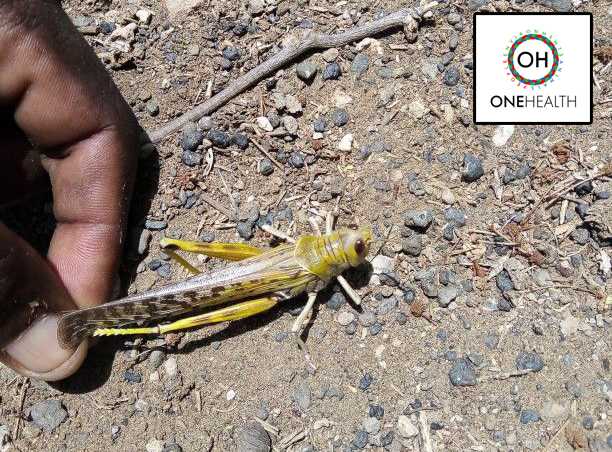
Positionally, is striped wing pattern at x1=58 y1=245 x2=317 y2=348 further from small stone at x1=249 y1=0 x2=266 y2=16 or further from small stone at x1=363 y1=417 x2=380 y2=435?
small stone at x1=249 y1=0 x2=266 y2=16

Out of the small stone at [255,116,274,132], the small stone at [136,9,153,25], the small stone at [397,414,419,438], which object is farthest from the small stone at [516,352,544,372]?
the small stone at [136,9,153,25]

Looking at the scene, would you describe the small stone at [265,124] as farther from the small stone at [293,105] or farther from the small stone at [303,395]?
the small stone at [303,395]

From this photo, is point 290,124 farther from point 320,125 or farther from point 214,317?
point 214,317

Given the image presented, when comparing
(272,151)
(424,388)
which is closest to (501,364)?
(424,388)

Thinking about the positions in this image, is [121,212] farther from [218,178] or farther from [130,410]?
[130,410]

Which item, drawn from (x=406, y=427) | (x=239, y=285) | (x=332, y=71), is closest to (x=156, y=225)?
(x=239, y=285)

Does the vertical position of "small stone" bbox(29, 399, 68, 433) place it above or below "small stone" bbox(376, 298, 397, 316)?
below
